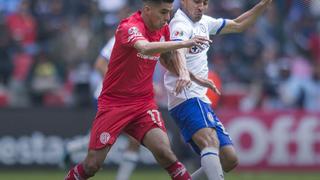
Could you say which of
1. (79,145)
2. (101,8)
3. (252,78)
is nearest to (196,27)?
(79,145)

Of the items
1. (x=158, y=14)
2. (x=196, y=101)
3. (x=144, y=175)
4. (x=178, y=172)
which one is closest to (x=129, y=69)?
(x=158, y=14)

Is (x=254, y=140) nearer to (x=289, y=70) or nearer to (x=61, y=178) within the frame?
(x=289, y=70)

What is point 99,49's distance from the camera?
797 inches

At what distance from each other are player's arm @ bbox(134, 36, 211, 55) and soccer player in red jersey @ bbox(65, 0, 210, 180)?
249 millimetres

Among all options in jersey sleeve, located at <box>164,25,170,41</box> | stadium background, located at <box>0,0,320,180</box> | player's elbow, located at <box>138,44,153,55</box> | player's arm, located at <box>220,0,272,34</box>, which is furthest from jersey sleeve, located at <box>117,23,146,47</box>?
stadium background, located at <box>0,0,320,180</box>

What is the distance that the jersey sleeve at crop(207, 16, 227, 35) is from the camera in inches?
477

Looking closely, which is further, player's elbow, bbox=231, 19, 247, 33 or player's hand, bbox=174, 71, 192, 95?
player's elbow, bbox=231, 19, 247, 33

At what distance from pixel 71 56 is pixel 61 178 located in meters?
4.36

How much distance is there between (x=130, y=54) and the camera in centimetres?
1129

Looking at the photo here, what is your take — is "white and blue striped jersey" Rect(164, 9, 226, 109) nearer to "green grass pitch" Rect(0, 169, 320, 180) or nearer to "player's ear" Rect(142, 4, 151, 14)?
"player's ear" Rect(142, 4, 151, 14)

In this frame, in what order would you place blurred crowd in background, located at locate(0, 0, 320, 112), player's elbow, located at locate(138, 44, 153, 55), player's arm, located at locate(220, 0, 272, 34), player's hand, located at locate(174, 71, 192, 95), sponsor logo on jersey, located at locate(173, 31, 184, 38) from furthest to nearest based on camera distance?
blurred crowd in background, located at locate(0, 0, 320, 112)
player's arm, located at locate(220, 0, 272, 34)
sponsor logo on jersey, located at locate(173, 31, 184, 38)
player's hand, located at locate(174, 71, 192, 95)
player's elbow, located at locate(138, 44, 153, 55)

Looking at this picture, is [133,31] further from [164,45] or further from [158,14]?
[164,45]

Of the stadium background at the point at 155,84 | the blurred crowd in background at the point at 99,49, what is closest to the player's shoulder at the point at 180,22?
the stadium background at the point at 155,84

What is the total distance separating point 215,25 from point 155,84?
4.81 meters
